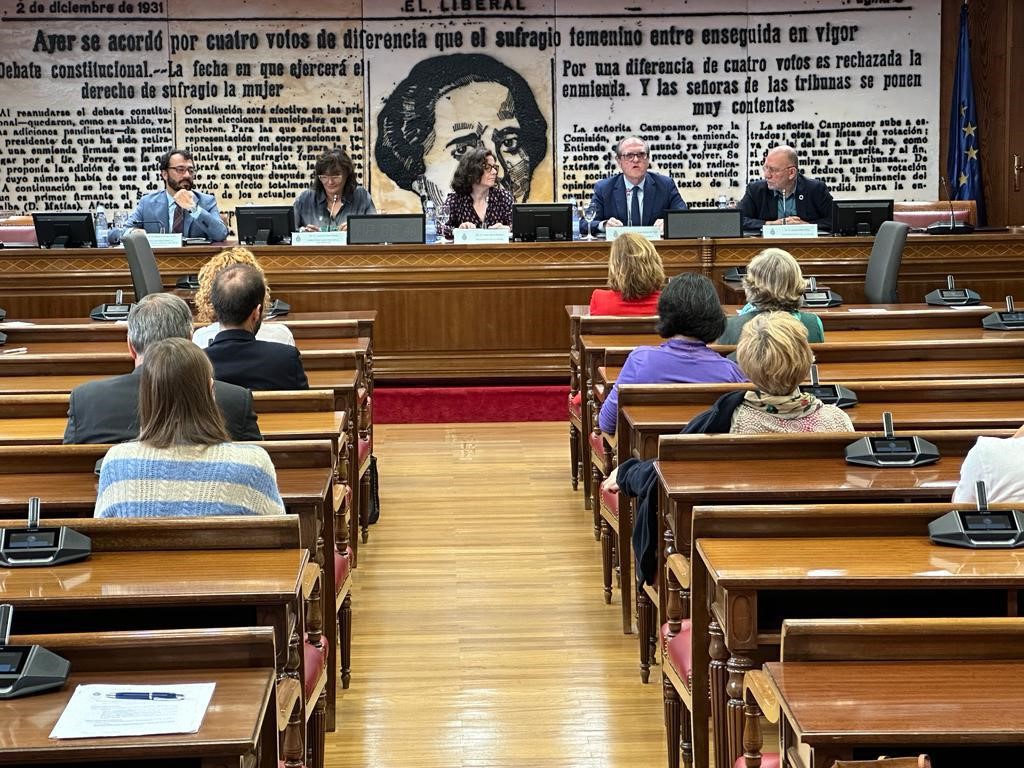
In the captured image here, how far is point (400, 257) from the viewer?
831 cm

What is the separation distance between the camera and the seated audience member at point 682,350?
468cm

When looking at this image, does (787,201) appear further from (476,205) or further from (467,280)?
(467,280)

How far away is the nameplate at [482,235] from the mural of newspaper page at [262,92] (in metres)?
2.75

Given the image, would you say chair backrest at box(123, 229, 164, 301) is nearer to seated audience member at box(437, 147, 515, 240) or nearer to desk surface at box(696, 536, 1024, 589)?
seated audience member at box(437, 147, 515, 240)

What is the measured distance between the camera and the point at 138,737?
2018 mm

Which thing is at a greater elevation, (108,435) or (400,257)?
(400,257)

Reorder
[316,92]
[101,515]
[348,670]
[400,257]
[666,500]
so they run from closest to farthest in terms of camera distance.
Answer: [101,515], [666,500], [348,670], [400,257], [316,92]

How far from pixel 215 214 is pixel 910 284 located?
434 centimetres

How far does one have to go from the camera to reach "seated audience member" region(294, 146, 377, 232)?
28.0ft

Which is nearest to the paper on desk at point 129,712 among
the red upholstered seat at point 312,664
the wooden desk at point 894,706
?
the wooden desk at point 894,706

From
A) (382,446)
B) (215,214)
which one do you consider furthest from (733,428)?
(215,214)

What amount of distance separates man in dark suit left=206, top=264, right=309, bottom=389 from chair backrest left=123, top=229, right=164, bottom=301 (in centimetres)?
297

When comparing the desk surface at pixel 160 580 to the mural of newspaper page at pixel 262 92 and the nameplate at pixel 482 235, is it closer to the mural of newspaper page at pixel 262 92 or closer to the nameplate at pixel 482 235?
the nameplate at pixel 482 235

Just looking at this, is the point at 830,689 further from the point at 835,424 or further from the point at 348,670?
the point at 348,670
